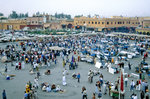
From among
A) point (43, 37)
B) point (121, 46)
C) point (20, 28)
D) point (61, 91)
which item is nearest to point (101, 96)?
point (61, 91)

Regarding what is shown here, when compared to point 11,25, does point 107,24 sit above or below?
above

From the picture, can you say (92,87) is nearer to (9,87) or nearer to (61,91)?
(61,91)

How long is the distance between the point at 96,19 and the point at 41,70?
43.2 m

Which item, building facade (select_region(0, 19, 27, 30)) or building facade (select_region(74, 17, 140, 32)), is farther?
building facade (select_region(0, 19, 27, 30))

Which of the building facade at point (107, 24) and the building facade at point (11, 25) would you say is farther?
the building facade at point (11, 25)

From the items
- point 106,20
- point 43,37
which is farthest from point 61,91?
point 106,20

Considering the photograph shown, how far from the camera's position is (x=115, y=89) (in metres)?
12.1

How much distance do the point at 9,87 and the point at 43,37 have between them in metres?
29.5

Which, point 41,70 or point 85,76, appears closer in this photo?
point 85,76

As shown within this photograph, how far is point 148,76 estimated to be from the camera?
52.5 ft

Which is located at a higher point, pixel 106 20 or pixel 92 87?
pixel 106 20

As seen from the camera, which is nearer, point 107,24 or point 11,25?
point 107,24

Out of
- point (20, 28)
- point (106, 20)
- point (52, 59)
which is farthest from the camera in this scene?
point (20, 28)

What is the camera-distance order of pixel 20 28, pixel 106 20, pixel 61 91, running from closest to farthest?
pixel 61 91 → pixel 106 20 → pixel 20 28
